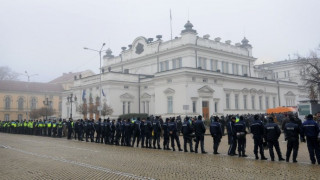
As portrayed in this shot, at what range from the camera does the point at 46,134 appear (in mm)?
33844

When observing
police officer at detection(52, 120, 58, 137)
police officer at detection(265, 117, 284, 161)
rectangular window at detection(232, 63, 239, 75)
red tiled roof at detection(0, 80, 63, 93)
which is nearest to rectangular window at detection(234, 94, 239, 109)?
rectangular window at detection(232, 63, 239, 75)

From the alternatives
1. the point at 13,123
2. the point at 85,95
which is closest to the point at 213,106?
the point at 85,95

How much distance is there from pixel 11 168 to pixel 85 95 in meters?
40.1

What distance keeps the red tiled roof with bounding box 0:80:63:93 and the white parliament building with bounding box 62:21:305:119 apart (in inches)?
901

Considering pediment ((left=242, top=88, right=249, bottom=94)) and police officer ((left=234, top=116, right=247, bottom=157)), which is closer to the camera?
police officer ((left=234, top=116, right=247, bottom=157))

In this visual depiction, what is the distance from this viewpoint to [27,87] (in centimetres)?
7856

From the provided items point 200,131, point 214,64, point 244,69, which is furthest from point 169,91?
point 200,131

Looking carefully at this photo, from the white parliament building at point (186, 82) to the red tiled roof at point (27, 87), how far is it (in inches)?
901

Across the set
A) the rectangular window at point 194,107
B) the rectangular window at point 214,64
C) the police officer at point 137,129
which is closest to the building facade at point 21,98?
the rectangular window at point 214,64

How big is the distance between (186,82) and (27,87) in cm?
5365

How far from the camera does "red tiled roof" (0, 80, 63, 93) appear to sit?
246ft

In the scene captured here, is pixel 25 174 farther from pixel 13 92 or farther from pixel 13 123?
pixel 13 92

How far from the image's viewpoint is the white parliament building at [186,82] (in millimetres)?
41344

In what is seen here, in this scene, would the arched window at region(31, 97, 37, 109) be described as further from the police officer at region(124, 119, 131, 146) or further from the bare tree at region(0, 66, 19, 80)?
the police officer at region(124, 119, 131, 146)
